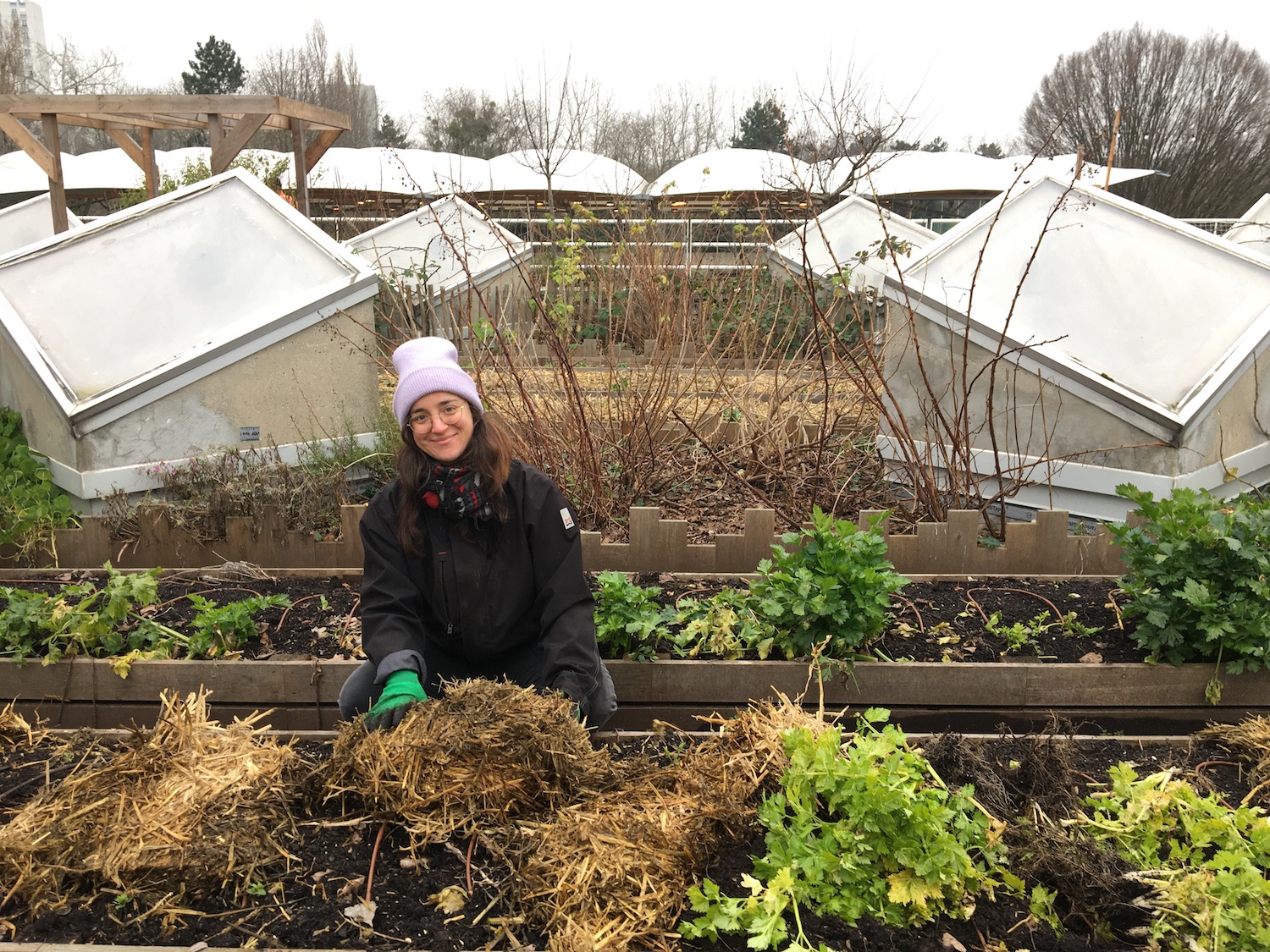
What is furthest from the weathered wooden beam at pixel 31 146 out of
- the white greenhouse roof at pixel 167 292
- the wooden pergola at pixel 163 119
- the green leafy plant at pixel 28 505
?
the green leafy plant at pixel 28 505

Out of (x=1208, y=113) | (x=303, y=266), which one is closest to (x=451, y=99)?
(x=1208, y=113)

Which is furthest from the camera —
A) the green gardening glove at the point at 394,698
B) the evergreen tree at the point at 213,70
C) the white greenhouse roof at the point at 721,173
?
the evergreen tree at the point at 213,70

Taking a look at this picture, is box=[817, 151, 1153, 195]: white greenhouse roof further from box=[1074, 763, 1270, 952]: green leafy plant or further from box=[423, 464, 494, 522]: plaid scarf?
box=[1074, 763, 1270, 952]: green leafy plant

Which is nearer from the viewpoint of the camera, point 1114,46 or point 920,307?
point 920,307

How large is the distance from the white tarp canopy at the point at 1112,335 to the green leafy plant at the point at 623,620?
197 cm

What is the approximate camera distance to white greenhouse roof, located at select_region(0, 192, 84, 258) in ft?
33.3

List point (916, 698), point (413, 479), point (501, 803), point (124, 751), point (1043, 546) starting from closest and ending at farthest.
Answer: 1. point (501, 803)
2. point (124, 751)
3. point (413, 479)
4. point (916, 698)
5. point (1043, 546)

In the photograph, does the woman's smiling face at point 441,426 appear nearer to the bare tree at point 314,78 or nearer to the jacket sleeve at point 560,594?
the jacket sleeve at point 560,594

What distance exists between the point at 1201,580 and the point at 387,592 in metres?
2.50

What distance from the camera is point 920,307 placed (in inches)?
205

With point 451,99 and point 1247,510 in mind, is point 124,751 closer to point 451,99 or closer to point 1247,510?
point 1247,510

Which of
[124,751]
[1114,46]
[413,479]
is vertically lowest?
[124,751]

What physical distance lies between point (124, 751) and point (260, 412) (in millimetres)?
2852

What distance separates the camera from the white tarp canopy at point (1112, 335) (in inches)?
177
